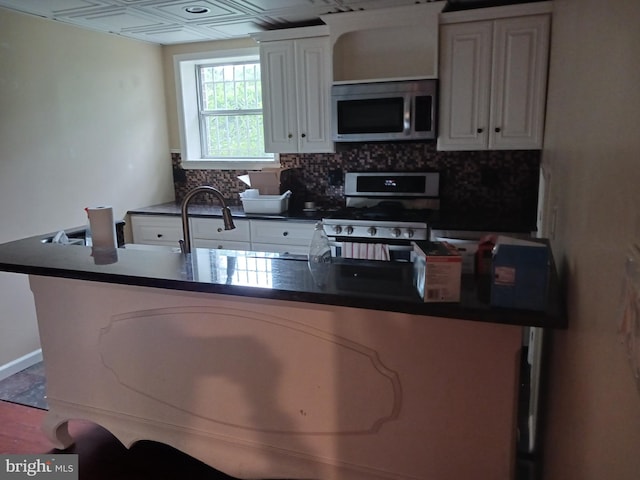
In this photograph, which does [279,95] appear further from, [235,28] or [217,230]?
[217,230]

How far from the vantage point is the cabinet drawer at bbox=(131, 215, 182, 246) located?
4.02 metres

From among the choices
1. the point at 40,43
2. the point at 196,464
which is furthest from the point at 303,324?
the point at 40,43

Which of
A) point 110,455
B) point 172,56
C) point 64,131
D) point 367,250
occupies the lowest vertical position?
point 110,455

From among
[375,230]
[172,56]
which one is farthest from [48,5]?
[375,230]

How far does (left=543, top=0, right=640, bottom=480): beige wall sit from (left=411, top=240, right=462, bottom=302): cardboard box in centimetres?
28

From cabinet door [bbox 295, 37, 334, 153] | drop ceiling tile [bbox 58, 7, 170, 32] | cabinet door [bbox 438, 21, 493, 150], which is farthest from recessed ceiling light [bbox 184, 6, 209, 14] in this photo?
cabinet door [bbox 438, 21, 493, 150]

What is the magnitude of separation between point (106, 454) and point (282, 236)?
1894 millimetres

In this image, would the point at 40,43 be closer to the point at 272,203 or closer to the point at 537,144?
the point at 272,203

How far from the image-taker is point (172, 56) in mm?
4301

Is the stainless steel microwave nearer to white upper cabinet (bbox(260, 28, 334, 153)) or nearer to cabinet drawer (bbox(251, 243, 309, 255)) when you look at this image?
white upper cabinet (bbox(260, 28, 334, 153))

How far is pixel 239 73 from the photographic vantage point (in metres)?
4.25

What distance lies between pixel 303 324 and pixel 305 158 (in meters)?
2.67

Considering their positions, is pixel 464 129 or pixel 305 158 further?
pixel 305 158

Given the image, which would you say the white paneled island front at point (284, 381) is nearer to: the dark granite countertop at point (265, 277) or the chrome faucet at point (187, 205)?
the dark granite countertop at point (265, 277)
